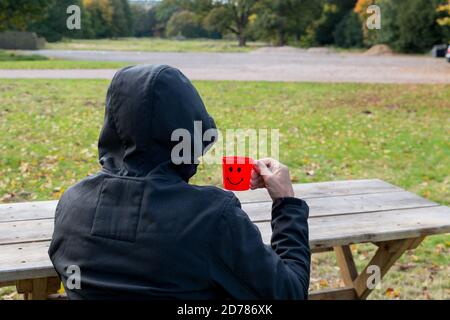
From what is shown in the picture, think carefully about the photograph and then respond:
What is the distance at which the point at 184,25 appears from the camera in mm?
41156

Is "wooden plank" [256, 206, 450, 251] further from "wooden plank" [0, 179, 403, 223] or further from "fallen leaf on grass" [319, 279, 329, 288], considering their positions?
"fallen leaf on grass" [319, 279, 329, 288]

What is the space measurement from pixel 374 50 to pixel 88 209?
32.2 metres

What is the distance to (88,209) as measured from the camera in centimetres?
156

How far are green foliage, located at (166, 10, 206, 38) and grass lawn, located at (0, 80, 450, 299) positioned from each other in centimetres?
2721

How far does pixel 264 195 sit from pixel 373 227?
60 cm

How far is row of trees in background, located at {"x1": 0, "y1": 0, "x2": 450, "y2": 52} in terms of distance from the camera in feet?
93.2

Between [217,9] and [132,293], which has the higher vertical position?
[217,9]

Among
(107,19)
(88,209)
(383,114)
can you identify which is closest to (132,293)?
(88,209)

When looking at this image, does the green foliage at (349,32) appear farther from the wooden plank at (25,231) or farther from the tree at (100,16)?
the wooden plank at (25,231)

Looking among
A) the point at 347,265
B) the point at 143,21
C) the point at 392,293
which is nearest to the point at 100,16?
the point at 143,21

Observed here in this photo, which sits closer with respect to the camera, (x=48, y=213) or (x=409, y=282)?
(x=48, y=213)

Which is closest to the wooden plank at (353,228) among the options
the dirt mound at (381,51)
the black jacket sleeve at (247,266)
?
the black jacket sleeve at (247,266)

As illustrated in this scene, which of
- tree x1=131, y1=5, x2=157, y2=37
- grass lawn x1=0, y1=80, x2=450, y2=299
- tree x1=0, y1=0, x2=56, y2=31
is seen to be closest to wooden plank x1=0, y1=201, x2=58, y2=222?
grass lawn x1=0, y1=80, x2=450, y2=299
